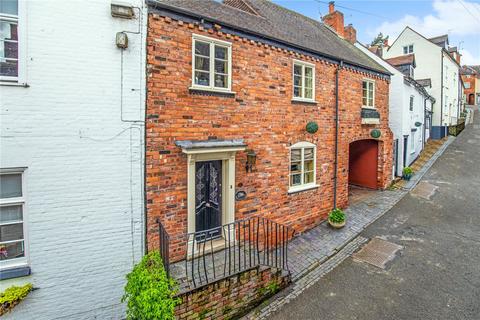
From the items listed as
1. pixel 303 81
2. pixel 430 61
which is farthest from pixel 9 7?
pixel 430 61

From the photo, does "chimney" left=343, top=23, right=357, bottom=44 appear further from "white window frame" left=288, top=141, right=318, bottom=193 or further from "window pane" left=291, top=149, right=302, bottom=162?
"window pane" left=291, top=149, right=302, bottom=162

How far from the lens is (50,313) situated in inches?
201

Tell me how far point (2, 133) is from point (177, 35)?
13.1 ft

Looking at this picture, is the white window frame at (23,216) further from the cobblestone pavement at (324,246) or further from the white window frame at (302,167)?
the white window frame at (302,167)

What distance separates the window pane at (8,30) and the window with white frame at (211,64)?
3389mm

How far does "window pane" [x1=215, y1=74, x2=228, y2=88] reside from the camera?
7090 millimetres

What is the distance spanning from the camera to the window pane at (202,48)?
6.70 metres

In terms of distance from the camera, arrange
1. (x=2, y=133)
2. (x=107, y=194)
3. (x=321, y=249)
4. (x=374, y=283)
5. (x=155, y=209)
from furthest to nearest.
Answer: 1. (x=321, y=249)
2. (x=374, y=283)
3. (x=155, y=209)
4. (x=107, y=194)
5. (x=2, y=133)

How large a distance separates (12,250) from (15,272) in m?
0.40

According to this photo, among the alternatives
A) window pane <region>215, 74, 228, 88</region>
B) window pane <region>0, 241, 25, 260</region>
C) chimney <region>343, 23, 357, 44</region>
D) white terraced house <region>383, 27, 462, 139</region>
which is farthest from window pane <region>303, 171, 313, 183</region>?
white terraced house <region>383, 27, 462, 139</region>

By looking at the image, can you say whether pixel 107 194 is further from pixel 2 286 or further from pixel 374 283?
pixel 374 283

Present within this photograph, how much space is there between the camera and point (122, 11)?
552 cm

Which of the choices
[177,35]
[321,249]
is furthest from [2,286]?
[321,249]

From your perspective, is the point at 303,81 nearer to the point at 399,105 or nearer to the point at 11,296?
the point at 399,105
